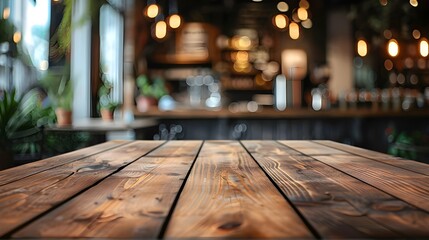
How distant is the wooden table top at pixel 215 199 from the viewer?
73 cm

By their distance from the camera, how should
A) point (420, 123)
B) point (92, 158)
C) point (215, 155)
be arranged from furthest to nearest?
point (420, 123)
point (215, 155)
point (92, 158)

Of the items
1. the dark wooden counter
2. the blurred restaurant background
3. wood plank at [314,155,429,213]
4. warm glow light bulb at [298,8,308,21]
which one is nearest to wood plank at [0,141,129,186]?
wood plank at [314,155,429,213]

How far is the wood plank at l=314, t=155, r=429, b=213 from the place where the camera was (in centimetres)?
100

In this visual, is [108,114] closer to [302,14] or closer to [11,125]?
[11,125]

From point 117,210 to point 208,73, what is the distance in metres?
8.33

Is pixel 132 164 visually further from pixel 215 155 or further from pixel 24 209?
pixel 24 209

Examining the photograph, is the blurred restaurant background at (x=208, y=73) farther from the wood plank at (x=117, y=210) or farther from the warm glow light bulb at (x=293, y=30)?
the wood plank at (x=117, y=210)

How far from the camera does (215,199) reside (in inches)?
38.0

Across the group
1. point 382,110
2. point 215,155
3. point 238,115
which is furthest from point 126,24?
point 215,155

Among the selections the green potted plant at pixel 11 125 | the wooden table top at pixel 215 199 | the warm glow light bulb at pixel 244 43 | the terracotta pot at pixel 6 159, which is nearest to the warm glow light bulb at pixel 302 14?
the warm glow light bulb at pixel 244 43

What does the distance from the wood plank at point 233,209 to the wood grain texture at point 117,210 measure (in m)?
0.03

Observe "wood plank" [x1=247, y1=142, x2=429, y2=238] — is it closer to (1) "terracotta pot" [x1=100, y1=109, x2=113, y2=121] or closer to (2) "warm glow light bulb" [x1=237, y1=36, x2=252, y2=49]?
(1) "terracotta pot" [x1=100, y1=109, x2=113, y2=121]

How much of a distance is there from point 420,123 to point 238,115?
2.47m

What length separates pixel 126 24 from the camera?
23.4ft
